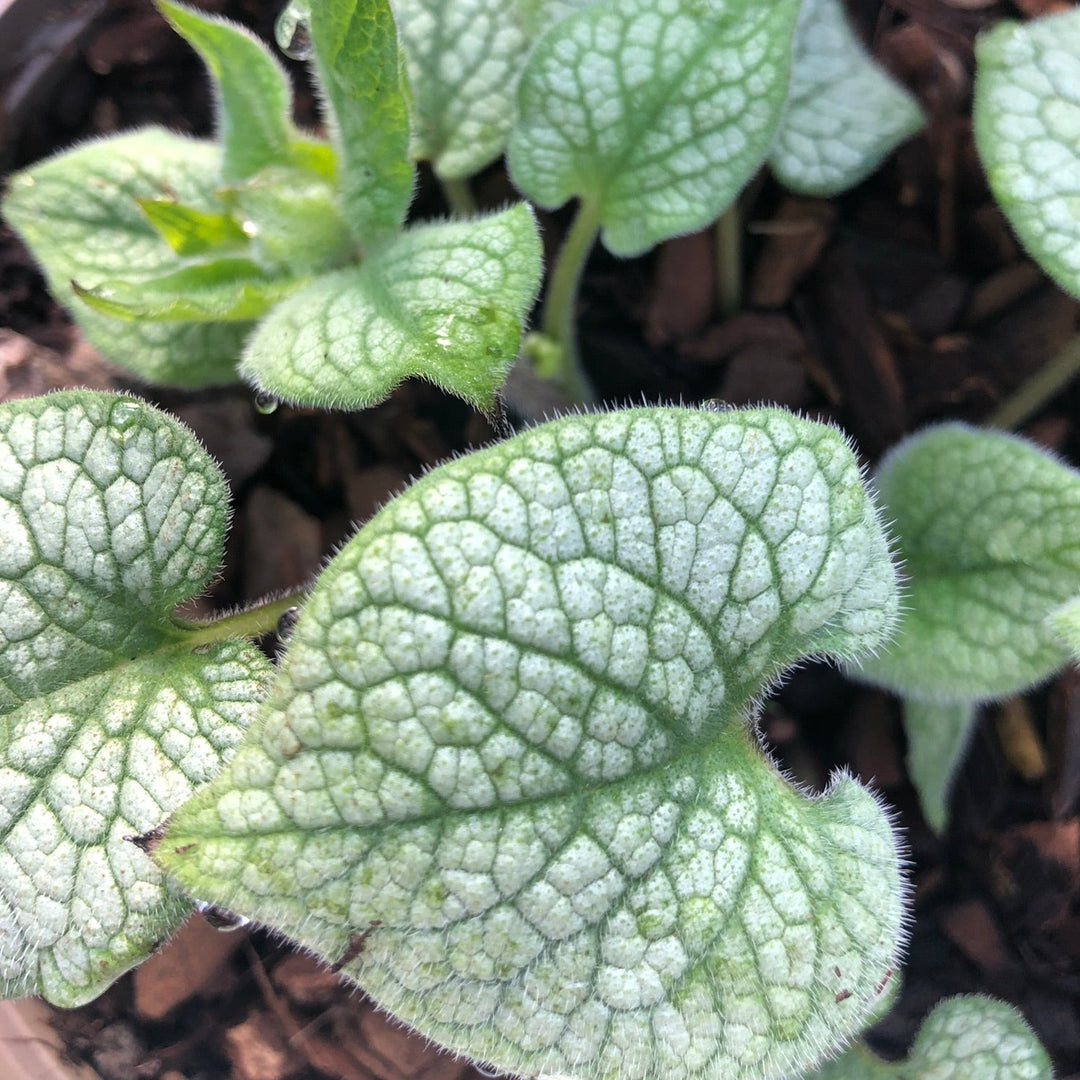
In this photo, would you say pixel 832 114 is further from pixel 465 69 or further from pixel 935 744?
pixel 935 744

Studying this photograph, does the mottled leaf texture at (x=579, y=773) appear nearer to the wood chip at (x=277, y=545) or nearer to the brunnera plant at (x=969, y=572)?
the brunnera plant at (x=969, y=572)

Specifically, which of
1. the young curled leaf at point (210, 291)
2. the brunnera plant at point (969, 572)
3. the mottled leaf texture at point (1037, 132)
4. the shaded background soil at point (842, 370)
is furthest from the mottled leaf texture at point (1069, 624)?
the young curled leaf at point (210, 291)

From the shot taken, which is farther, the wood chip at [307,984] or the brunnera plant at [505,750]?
the wood chip at [307,984]

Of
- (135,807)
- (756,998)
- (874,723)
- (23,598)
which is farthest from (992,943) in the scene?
(23,598)

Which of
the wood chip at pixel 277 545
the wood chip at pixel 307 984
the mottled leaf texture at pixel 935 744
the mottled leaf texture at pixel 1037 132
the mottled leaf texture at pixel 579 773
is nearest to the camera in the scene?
the mottled leaf texture at pixel 579 773

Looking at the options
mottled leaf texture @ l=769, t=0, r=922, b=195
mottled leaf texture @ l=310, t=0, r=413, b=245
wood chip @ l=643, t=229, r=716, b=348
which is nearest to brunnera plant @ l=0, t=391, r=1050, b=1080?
mottled leaf texture @ l=310, t=0, r=413, b=245

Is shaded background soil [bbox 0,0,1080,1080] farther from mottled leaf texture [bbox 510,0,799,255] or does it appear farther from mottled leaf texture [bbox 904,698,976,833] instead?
mottled leaf texture [bbox 510,0,799,255]

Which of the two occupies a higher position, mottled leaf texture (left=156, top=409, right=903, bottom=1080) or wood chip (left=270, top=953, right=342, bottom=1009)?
mottled leaf texture (left=156, top=409, right=903, bottom=1080)

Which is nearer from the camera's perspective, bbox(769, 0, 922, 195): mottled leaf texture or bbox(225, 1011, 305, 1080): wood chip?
bbox(225, 1011, 305, 1080): wood chip
